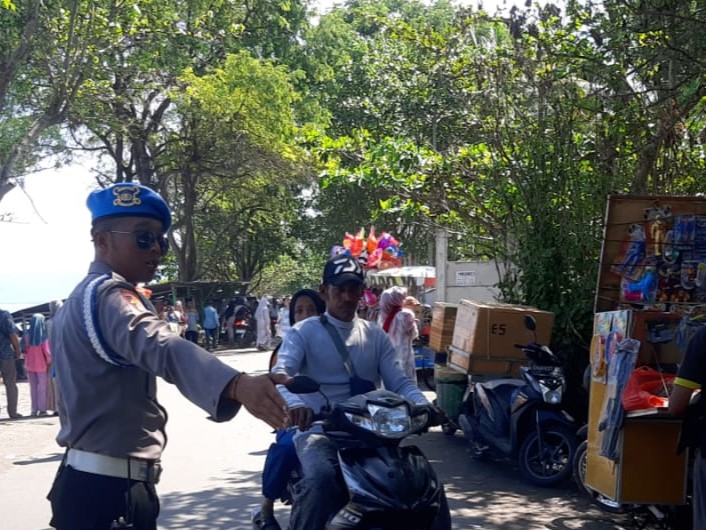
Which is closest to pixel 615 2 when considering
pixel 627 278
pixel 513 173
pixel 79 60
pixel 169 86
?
pixel 627 278

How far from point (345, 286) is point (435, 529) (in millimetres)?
1450

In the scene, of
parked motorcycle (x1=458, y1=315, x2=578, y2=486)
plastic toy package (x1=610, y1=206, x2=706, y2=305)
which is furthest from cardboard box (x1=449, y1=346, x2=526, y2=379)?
plastic toy package (x1=610, y1=206, x2=706, y2=305)

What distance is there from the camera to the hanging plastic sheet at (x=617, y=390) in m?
6.05

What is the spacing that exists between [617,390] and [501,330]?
12.5ft

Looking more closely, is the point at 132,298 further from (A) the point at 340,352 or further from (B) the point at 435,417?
(A) the point at 340,352

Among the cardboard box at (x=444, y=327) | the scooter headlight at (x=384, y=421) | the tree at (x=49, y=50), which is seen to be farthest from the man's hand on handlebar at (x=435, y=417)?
the tree at (x=49, y=50)

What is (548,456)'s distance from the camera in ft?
28.6

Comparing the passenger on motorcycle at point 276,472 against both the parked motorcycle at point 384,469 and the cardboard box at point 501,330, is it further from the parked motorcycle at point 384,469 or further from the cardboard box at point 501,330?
the cardboard box at point 501,330

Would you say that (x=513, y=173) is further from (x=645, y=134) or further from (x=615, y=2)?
(x=615, y=2)

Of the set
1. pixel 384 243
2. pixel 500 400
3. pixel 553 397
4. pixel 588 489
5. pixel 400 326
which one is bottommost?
pixel 588 489

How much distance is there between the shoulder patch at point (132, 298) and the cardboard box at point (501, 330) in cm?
711

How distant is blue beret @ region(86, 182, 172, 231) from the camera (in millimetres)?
3170

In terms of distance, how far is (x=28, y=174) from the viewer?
20328 mm

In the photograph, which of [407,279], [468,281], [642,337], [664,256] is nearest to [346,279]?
[642,337]
